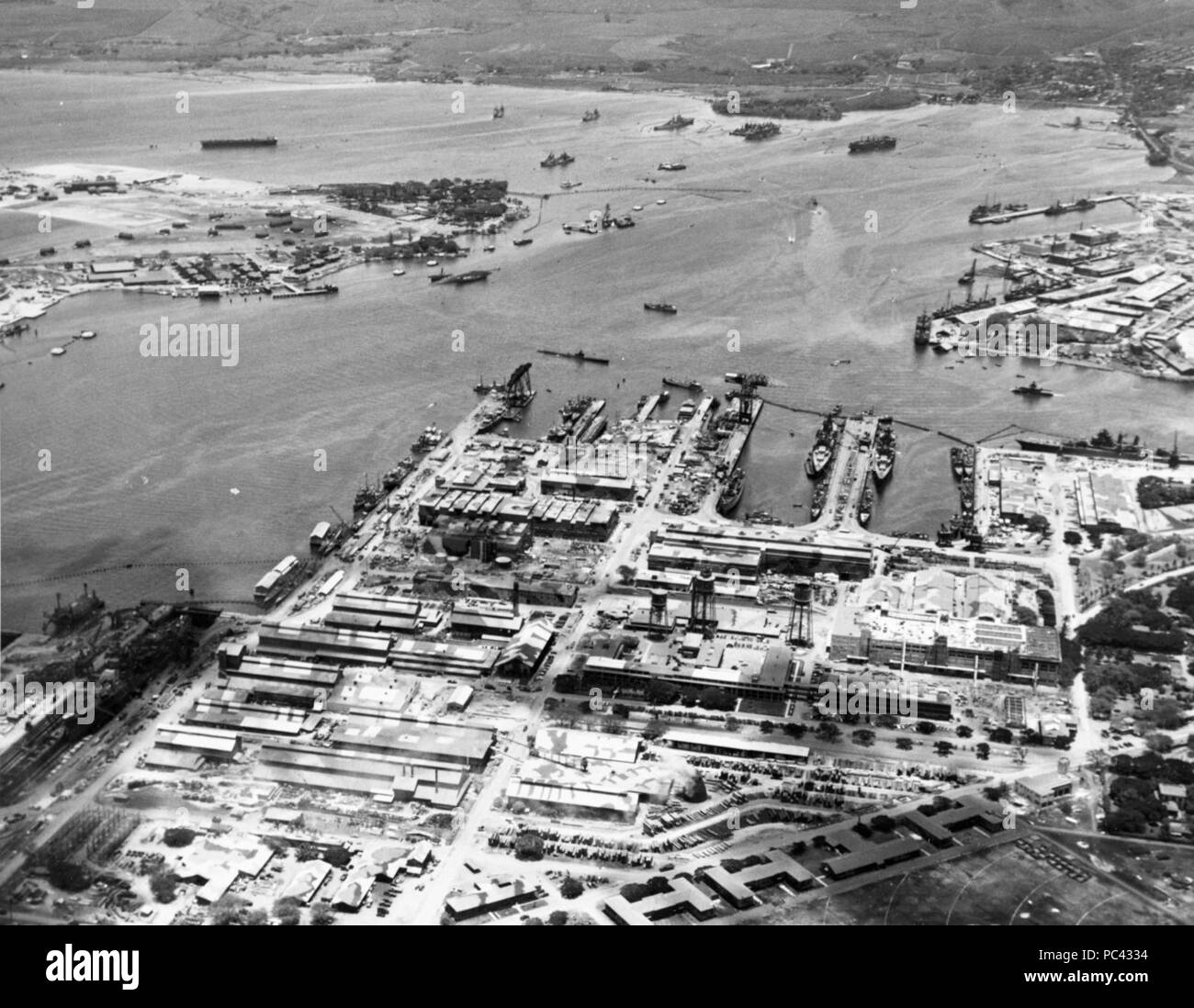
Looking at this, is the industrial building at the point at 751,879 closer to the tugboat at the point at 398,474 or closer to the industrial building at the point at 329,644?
the industrial building at the point at 329,644

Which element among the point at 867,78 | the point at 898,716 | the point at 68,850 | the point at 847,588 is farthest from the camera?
the point at 867,78

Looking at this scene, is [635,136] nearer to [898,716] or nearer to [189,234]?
[189,234]

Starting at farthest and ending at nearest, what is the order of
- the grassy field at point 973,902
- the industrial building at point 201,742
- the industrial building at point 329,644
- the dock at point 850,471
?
the dock at point 850,471 → the industrial building at point 329,644 → the industrial building at point 201,742 → the grassy field at point 973,902

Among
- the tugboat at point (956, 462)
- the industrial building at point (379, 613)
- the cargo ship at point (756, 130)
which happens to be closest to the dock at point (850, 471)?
the tugboat at point (956, 462)

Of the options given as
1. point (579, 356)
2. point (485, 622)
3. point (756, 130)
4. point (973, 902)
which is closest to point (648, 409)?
point (579, 356)

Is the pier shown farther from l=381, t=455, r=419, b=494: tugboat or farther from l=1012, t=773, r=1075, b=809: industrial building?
l=1012, t=773, r=1075, b=809: industrial building
